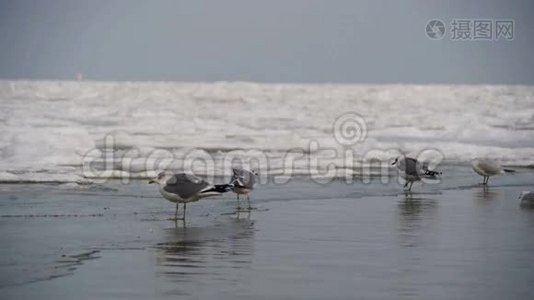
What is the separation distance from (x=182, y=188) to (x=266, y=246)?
2.15m

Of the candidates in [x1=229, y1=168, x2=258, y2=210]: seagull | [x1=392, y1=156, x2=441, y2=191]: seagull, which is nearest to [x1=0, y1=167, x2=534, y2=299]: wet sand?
[x1=229, y1=168, x2=258, y2=210]: seagull

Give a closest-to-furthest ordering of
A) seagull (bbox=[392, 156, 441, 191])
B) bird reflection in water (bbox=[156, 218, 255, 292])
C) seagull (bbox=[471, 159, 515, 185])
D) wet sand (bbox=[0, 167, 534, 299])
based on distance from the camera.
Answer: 1. wet sand (bbox=[0, 167, 534, 299])
2. bird reflection in water (bbox=[156, 218, 255, 292])
3. seagull (bbox=[392, 156, 441, 191])
4. seagull (bbox=[471, 159, 515, 185])

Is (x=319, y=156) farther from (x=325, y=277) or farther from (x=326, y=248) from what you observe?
(x=325, y=277)

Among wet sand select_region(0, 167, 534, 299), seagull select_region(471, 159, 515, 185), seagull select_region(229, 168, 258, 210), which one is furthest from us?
seagull select_region(471, 159, 515, 185)

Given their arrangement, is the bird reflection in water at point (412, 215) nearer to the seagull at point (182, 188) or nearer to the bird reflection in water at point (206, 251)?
the bird reflection in water at point (206, 251)

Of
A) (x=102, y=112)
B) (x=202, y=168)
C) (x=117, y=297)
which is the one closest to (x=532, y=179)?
(x=202, y=168)

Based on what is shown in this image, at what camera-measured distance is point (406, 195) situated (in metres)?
11.4

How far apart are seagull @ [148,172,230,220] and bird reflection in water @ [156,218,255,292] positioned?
491 millimetres

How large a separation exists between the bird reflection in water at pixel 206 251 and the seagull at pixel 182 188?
1.61 ft

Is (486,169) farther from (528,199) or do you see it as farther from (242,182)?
(242,182)

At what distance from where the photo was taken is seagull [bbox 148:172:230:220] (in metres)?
9.09

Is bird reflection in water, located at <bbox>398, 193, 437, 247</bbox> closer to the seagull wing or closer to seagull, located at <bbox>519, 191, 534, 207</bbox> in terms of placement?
seagull, located at <bbox>519, 191, 534, 207</bbox>

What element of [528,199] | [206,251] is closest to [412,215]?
[528,199]

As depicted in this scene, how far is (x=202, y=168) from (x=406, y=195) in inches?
139
